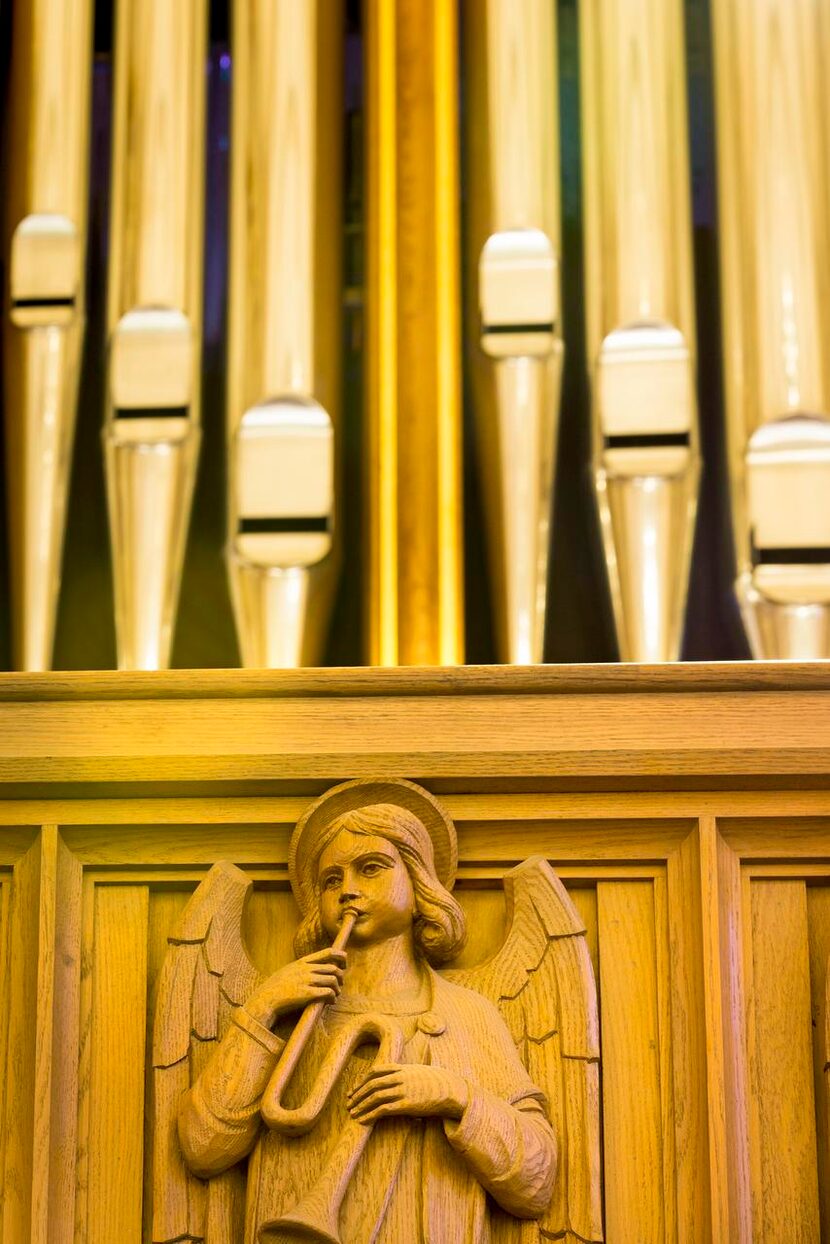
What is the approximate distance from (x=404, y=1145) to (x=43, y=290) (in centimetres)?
191

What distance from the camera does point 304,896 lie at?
13.8ft

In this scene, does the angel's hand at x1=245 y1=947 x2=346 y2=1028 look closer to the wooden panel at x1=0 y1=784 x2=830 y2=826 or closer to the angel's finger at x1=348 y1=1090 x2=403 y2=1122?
the angel's finger at x1=348 y1=1090 x2=403 y2=1122

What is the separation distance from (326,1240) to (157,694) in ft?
3.40

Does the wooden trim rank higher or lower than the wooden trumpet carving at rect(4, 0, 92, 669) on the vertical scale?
lower

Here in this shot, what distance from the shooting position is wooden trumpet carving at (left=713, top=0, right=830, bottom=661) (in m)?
4.38

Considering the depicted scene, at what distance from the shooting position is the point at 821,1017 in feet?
13.6

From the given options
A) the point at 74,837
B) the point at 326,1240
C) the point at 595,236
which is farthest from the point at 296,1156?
the point at 595,236

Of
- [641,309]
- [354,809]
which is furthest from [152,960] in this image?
[641,309]

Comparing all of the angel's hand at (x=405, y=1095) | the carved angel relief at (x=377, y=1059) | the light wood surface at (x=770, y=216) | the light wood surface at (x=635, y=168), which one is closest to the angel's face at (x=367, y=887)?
the carved angel relief at (x=377, y=1059)

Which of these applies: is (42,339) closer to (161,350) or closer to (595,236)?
(161,350)

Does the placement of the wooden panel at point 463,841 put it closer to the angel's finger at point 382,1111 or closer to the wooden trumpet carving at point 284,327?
the wooden trumpet carving at point 284,327

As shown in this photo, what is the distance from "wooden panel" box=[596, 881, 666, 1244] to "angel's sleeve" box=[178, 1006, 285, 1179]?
2.03 feet

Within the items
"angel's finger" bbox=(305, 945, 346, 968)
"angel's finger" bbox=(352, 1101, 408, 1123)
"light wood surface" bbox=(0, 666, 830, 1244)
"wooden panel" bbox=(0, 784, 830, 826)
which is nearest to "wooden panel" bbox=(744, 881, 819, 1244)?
"light wood surface" bbox=(0, 666, 830, 1244)

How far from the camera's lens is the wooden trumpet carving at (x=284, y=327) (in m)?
4.47
